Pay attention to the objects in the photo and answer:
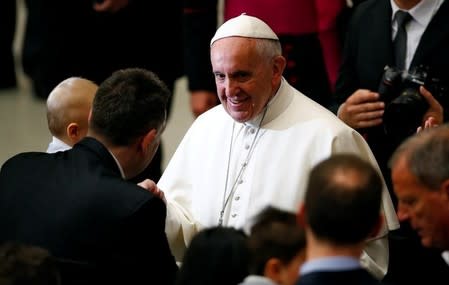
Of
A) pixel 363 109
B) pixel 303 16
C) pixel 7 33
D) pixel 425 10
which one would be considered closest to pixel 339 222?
pixel 363 109

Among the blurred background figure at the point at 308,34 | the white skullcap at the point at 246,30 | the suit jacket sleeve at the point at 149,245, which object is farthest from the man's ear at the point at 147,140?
the blurred background figure at the point at 308,34

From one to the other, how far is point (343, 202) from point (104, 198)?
1.01 metres

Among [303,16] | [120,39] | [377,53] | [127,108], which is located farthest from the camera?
[120,39]

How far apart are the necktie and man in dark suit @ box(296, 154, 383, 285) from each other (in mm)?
1825

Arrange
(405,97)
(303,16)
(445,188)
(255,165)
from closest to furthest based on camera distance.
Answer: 1. (445,188)
2. (255,165)
3. (405,97)
4. (303,16)

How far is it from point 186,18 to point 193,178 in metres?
1.65

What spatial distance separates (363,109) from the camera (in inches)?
186

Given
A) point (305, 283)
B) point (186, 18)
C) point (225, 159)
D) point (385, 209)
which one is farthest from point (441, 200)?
point (186, 18)

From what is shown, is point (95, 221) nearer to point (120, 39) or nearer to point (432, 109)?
point (432, 109)

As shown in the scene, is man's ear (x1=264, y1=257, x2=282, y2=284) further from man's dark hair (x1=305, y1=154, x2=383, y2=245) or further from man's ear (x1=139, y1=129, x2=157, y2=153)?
man's ear (x1=139, y1=129, x2=157, y2=153)

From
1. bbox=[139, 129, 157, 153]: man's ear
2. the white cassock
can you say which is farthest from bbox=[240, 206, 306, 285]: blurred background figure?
the white cassock

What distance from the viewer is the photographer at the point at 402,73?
15.5 feet

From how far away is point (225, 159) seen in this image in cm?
453

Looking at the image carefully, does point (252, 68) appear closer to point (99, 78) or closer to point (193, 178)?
point (193, 178)
